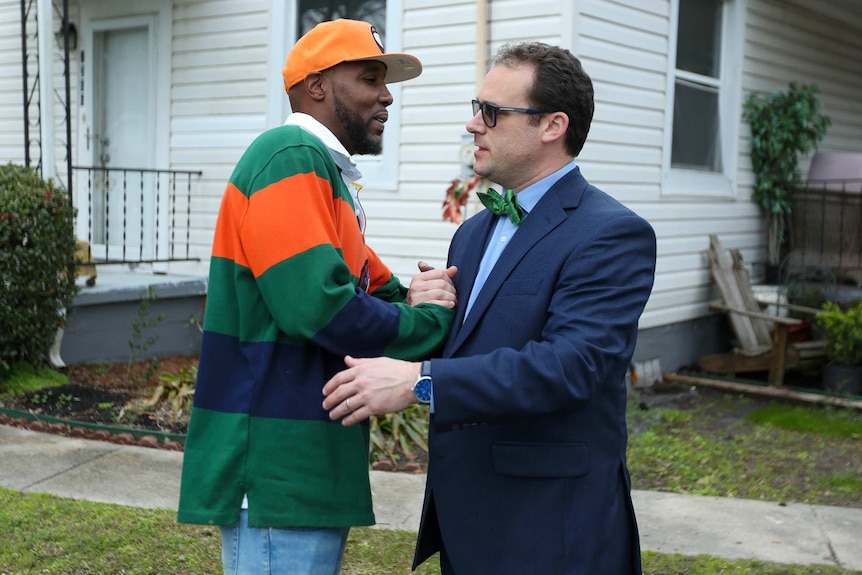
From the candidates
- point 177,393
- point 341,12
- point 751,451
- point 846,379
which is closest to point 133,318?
point 177,393

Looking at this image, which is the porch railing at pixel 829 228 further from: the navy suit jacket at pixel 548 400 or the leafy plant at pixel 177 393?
the navy suit jacket at pixel 548 400

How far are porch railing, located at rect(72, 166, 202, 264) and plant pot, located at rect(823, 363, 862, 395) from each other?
5791 mm

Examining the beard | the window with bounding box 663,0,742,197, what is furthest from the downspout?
the beard

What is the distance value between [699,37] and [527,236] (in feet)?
22.5

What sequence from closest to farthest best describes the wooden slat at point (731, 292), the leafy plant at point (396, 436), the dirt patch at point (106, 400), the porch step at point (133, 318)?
the leafy plant at point (396, 436) → the dirt patch at point (106, 400) → the porch step at point (133, 318) → the wooden slat at point (731, 292)

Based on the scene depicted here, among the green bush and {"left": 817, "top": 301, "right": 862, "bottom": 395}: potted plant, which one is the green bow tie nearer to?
the green bush

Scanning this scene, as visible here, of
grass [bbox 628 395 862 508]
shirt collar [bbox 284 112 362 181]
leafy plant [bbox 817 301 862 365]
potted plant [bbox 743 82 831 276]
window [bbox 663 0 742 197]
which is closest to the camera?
shirt collar [bbox 284 112 362 181]

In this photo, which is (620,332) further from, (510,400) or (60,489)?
(60,489)

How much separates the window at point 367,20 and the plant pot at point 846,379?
12.9 feet

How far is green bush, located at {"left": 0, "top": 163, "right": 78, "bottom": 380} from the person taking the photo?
21.5 ft

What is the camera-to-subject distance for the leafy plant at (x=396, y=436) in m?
5.61

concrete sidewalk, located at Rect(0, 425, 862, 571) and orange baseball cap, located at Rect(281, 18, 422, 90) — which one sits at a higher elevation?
orange baseball cap, located at Rect(281, 18, 422, 90)

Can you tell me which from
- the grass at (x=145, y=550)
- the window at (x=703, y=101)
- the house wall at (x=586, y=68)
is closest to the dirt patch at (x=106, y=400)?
the grass at (x=145, y=550)

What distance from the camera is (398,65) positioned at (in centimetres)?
241
